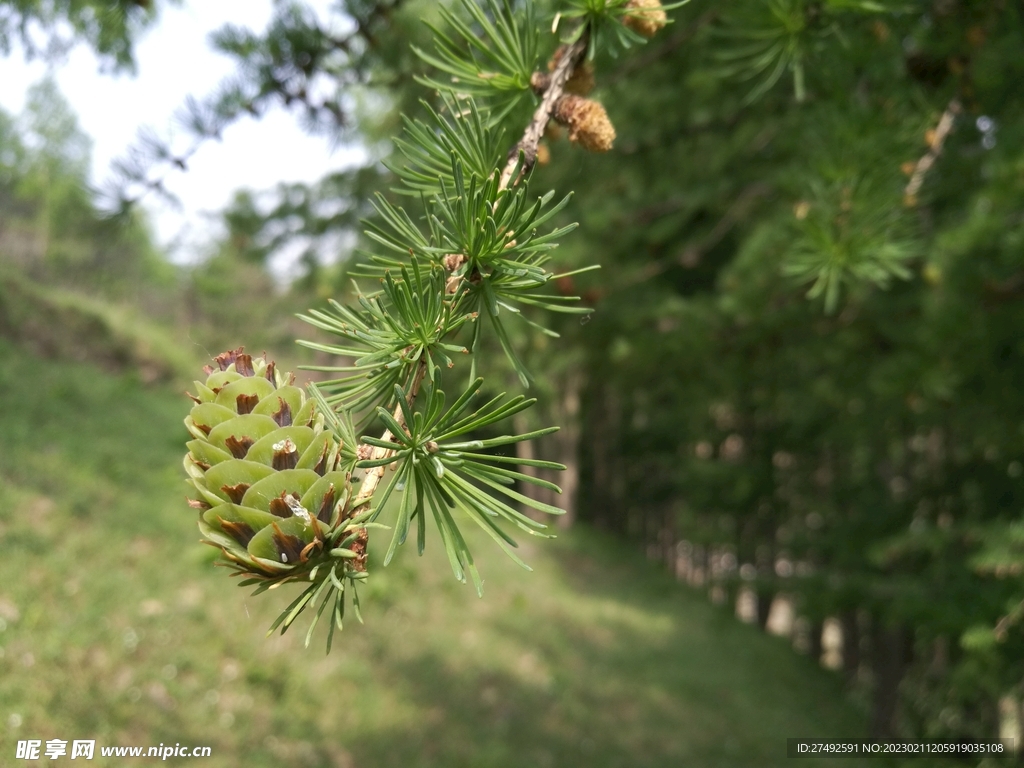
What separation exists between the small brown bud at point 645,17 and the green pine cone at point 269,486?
51 centimetres

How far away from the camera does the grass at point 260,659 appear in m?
3.07

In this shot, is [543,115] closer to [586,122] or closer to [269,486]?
[586,122]

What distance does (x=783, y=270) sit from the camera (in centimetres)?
107

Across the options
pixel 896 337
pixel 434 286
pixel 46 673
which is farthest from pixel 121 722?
pixel 896 337

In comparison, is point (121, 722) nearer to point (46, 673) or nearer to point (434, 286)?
point (46, 673)

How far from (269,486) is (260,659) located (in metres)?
4.01

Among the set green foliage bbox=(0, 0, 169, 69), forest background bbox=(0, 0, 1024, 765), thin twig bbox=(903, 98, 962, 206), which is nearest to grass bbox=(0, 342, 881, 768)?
forest background bbox=(0, 0, 1024, 765)

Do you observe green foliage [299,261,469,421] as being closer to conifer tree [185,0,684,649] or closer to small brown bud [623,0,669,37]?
conifer tree [185,0,684,649]

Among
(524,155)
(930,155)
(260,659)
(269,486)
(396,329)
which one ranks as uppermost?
(930,155)

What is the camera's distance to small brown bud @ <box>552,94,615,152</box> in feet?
2.01

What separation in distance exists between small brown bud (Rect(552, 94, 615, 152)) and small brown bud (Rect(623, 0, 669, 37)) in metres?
0.11

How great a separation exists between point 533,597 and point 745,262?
6496 millimetres

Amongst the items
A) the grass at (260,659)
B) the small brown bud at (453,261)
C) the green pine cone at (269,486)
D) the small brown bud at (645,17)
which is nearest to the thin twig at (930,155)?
the small brown bud at (645,17)

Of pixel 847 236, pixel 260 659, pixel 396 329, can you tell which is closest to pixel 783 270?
pixel 847 236
